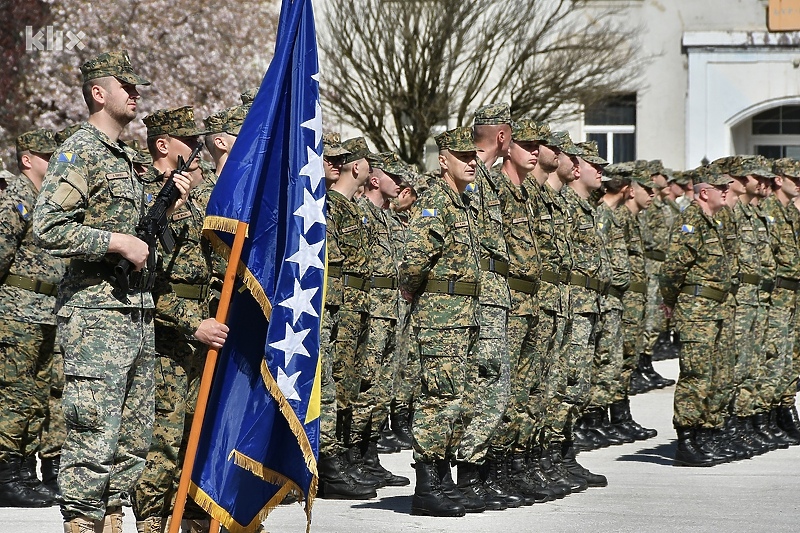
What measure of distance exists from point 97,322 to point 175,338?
103 cm

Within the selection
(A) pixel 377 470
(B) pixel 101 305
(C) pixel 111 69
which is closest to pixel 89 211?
(B) pixel 101 305

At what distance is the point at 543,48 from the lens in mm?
26109

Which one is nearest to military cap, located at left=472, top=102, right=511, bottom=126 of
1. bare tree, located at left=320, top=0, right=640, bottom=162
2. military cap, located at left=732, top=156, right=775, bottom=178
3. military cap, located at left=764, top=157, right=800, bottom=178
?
military cap, located at left=732, top=156, right=775, bottom=178

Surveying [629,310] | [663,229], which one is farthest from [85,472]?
[663,229]

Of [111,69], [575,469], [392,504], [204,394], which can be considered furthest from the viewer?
[575,469]

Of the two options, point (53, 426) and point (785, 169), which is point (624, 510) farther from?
point (785, 169)

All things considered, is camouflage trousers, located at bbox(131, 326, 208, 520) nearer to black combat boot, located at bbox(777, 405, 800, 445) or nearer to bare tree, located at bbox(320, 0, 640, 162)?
black combat boot, located at bbox(777, 405, 800, 445)

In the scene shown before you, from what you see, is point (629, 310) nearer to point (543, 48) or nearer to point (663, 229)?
point (663, 229)

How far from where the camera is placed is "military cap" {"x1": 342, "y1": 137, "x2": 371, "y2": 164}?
1107 cm

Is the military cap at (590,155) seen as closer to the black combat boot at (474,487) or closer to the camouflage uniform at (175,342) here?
the black combat boot at (474,487)

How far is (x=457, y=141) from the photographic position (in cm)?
927

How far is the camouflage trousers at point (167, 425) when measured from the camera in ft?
24.7

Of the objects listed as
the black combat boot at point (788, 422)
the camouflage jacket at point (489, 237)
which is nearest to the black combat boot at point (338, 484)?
the camouflage jacket at point (489, 237)

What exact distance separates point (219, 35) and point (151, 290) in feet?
64.9
